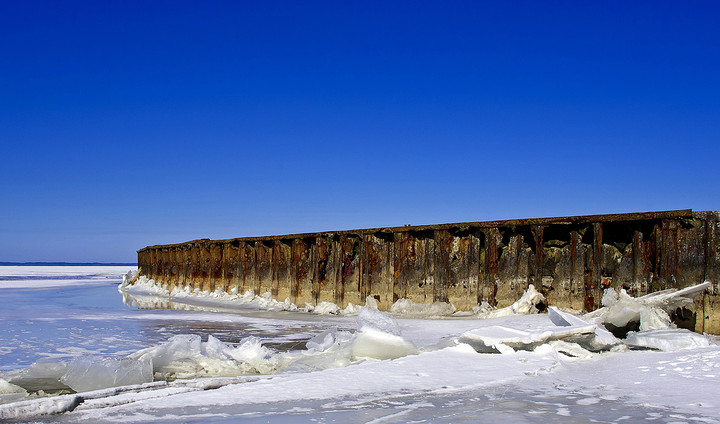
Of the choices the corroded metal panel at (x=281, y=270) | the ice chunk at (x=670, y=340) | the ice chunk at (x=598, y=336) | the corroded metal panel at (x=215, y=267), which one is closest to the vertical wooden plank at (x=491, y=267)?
the ice chunk at (x=598, y=336)

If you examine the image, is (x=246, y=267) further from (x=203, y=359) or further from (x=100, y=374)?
(x=100, y=374)

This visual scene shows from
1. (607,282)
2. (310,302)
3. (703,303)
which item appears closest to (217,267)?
(310,302)

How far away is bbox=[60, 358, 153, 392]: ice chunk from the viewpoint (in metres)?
3.97

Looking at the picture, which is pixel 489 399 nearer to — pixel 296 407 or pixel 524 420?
pixel 524 420

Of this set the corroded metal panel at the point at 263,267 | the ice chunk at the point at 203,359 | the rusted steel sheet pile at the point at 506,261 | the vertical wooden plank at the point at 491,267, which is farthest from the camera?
the corroded metal panel at the point at 263,267

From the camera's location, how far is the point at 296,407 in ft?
11.1

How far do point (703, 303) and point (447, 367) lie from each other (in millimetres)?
3625

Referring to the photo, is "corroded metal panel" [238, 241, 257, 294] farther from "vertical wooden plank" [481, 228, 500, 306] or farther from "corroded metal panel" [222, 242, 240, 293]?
"vertical wooden plank" [481, 228, 500, 306]

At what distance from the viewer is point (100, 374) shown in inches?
158

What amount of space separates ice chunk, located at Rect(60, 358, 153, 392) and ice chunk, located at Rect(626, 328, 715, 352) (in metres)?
4.18

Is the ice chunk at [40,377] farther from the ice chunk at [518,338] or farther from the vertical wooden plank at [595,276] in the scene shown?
the vertical wooden plank at [595,276]

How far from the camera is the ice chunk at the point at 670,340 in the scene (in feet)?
16.4

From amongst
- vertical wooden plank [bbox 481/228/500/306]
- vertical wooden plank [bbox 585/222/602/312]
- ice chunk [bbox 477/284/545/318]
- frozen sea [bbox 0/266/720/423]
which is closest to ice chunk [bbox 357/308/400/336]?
frozen sea [bbox 0/266/720/423]

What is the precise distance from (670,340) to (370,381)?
2.82 meters
